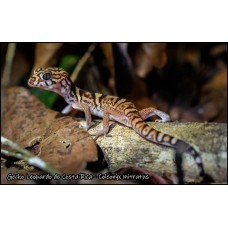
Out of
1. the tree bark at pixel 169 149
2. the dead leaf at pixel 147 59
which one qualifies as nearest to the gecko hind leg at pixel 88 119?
the tree bark at pixel 169 149

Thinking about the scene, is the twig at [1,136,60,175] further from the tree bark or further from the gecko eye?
the gecko eye

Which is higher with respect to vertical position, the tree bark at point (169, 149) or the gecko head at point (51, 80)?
the gecko head at point (51, 80)

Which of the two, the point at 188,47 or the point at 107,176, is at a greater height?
the point at 188,47

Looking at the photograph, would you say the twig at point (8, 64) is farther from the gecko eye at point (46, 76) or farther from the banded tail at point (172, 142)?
the banded tail at point (172, 142)

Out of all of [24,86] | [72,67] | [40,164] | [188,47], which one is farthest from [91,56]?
[40,164]

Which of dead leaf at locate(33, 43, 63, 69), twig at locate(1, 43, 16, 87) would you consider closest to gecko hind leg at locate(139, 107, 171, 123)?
dead leaf at locate(33, 43, 63, 69)
